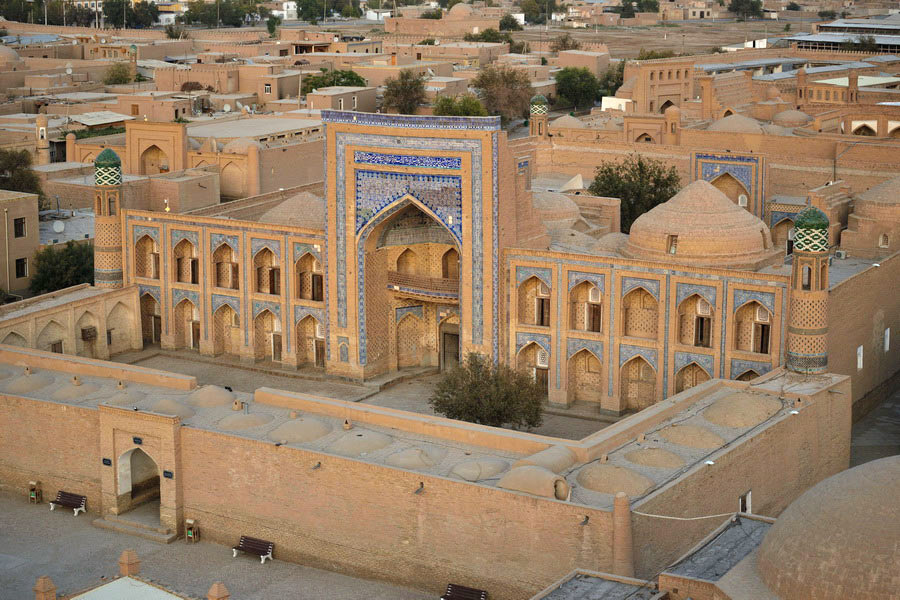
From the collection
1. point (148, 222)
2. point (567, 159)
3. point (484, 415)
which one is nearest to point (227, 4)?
point (567, 159)

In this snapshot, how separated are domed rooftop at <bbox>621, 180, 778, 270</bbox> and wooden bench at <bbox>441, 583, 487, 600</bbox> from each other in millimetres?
9910

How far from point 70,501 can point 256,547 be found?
13.3 feet

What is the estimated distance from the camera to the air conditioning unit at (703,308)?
28869 millimetres

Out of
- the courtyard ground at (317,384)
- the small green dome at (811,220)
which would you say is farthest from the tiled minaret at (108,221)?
the small green dome at (811,220)

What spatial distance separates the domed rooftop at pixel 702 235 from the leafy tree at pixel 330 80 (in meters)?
36.6

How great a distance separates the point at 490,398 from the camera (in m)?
27.8

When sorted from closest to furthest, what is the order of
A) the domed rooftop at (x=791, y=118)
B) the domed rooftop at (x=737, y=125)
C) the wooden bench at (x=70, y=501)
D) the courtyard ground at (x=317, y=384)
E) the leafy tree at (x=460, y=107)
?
the wooden bench at (x=70, y=501)
the courtyard ground at (x=317, y=384)
the domed rooftop at (x=737, y=125)
the domed rooftop at (x=791, y=118)
the leafy tree at (x=460, y=107)

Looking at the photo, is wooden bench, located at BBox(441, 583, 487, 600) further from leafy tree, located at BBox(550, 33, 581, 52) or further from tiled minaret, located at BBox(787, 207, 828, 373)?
leafy tree, located at BBox(550, 33, 581, 52)

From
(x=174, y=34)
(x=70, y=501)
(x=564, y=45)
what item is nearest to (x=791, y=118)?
(x=70, y=501)

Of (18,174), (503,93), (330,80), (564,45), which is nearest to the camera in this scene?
(18,174)

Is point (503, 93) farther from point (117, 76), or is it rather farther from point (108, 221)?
point (108, 221)

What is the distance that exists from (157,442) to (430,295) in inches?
317

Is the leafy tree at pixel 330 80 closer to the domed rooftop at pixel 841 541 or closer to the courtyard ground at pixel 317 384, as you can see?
the courtyard ground at pixel 317 384

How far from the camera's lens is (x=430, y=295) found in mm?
31891
